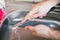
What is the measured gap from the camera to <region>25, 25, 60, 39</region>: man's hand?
1.50ft

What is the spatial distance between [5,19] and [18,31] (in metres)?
0.08

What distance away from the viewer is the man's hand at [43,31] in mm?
457

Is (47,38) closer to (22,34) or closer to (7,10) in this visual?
(22,34)

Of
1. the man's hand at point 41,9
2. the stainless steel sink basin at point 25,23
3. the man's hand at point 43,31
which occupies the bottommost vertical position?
the man's hand at point 43,31

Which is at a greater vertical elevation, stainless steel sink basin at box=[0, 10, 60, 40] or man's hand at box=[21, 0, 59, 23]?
man's hand at box=[21, 0, 59, 23]

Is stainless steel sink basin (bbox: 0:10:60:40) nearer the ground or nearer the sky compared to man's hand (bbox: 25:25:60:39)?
nearer the sky

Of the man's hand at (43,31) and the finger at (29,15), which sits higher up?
the finger at (29,15)

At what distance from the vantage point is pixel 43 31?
0.48 m

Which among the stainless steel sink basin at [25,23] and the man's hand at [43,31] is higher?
the stainless steel sink basin at [25,23]

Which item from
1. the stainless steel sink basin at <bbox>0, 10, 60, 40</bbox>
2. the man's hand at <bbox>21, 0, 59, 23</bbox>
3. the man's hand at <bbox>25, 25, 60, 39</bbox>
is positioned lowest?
the man's hand at <bbox>25, 25, 60, 39</bbox>

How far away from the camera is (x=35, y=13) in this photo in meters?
0.53

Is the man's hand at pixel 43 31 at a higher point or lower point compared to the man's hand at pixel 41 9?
lower

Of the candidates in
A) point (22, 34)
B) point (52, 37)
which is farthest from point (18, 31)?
point (52, 37)

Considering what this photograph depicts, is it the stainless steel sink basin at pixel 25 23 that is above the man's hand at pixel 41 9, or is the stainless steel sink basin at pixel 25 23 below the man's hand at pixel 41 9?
below
